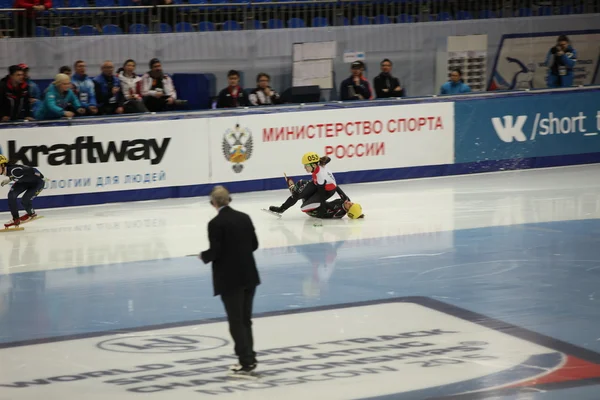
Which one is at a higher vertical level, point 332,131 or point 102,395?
point 332,131

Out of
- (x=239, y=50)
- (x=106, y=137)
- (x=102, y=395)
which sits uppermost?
(x=239, y=50)

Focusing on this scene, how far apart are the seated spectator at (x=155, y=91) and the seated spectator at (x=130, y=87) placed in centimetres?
19

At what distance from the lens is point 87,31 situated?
21.1 m

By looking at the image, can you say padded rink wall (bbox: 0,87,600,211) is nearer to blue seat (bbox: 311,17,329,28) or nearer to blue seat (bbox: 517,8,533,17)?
blue seat (bbox: 311,17,329,28)

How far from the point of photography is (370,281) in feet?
38.8

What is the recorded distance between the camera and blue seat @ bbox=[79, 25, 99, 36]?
2100 cm

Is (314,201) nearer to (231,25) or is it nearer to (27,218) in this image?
(27,218)

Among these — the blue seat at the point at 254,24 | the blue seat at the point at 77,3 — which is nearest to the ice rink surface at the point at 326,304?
the blue seat at the point at 77,3

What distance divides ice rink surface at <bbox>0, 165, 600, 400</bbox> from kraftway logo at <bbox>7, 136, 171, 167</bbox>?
840 mm

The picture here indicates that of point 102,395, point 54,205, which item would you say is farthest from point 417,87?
point 102,395

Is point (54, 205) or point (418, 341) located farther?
point (54, 205)

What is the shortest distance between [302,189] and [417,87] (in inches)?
384

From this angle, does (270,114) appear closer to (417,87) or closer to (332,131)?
(332,131)

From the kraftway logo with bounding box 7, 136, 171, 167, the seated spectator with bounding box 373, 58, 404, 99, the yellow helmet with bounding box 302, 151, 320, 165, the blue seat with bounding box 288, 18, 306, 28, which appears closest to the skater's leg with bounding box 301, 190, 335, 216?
the yellow helmet with bounding box 302, 151, 320, 165
